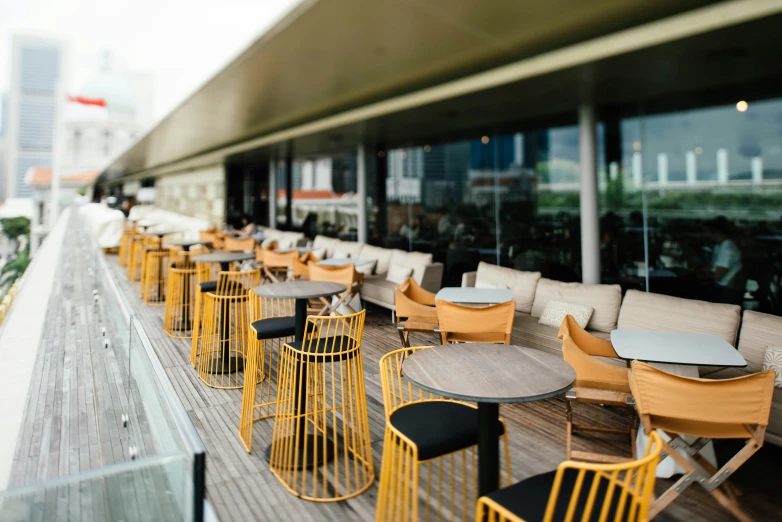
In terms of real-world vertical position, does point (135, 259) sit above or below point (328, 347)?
above

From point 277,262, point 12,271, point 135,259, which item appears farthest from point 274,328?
point 12,271

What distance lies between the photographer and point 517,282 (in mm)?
5996

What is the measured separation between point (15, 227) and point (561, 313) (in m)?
75.1

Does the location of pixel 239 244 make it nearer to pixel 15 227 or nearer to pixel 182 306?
pixel 182 306

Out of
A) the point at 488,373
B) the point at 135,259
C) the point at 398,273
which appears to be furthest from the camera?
the point at 135,259

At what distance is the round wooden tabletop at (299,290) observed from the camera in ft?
12.8

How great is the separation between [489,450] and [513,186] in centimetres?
658

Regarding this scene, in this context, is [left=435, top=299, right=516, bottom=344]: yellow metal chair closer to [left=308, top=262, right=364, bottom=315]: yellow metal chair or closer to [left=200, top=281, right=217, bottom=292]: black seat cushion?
[left=308, top=262, right=364, bottom=315]: yellow metal chair

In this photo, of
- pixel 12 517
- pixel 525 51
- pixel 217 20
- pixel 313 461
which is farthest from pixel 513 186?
pixel 12 517

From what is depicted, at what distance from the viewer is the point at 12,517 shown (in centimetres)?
146

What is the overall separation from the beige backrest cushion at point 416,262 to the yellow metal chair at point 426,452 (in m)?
4.44

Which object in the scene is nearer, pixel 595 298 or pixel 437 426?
pixel 437 426

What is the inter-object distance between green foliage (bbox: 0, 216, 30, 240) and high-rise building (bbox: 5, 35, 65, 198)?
2304 centimetres

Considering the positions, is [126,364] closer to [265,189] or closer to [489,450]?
[489,450]
